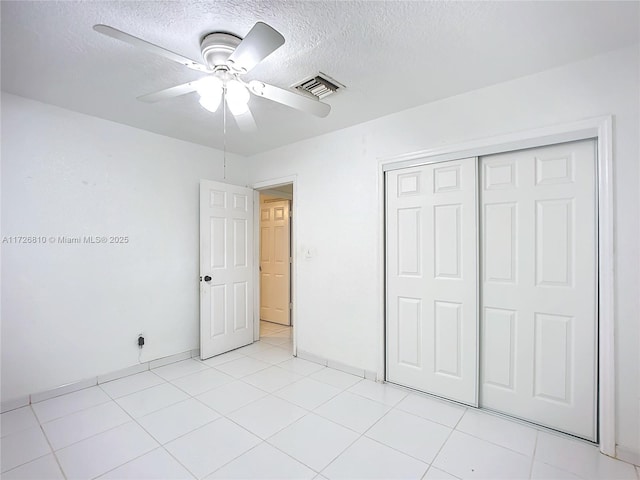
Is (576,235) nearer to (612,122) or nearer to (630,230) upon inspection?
(630,230)

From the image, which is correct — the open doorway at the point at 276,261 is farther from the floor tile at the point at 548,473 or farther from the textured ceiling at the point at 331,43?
the floor tile at the point at 548,473

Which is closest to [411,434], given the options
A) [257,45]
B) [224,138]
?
[257,45]

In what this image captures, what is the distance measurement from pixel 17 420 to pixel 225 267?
2.08 meters

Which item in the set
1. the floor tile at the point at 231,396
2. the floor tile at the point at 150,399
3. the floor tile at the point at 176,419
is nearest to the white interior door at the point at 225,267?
the floor tile at the point at 150,399

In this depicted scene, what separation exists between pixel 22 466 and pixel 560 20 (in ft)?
12.7

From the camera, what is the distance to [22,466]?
70.5 inches

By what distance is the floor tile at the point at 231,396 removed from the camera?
247 cm

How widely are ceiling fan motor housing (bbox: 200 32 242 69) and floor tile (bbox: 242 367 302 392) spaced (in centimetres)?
256

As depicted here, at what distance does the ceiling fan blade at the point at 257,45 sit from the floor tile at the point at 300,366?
2.75 metres

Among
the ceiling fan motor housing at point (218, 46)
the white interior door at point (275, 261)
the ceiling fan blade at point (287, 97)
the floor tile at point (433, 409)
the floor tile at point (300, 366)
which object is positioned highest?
the ceiling fan motor housing at point (218, 46)

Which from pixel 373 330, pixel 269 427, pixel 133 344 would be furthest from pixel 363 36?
pixel 133 344

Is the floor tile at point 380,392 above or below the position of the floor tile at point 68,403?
below

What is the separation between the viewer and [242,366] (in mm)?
3297

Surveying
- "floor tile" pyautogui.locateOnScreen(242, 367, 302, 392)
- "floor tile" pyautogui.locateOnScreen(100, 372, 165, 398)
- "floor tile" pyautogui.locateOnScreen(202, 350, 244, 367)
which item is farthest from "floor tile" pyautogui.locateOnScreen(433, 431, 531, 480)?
"floor tile" pyautogui.locateOnScreen(100, 372, 165, 398)
